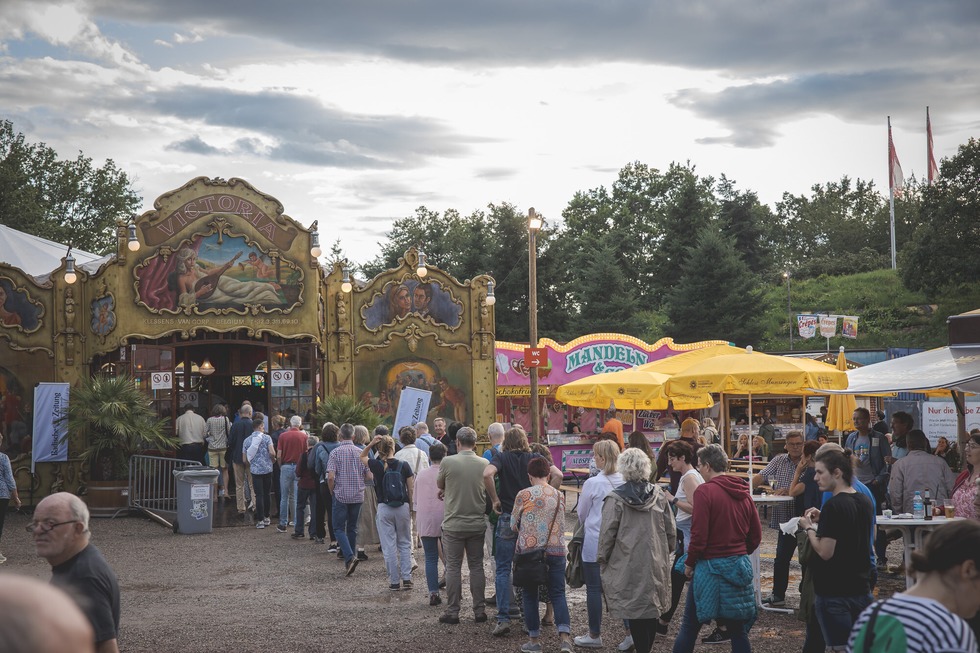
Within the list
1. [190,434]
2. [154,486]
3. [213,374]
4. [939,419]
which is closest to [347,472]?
[154,486]

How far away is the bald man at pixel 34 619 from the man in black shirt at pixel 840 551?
213 inches

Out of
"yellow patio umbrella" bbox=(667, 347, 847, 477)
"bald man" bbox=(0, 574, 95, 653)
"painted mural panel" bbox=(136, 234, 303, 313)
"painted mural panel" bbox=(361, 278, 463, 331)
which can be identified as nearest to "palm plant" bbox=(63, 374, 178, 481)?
"painted mural panel" bbox=(136, 234, 303, 313)

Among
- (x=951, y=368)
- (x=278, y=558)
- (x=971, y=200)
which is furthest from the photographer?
(x=971, y=200)

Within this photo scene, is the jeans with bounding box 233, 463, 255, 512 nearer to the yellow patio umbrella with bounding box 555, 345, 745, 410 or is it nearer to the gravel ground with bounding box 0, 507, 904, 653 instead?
the gravel ground with bounding box 0, 507, 904, 653

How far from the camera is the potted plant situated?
19.8 m

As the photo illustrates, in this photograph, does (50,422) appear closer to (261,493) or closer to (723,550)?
(261,493)

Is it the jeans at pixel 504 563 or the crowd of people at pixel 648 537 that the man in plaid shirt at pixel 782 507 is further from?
the jeans at pixel 504 563

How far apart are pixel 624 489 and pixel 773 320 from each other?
5285 cm

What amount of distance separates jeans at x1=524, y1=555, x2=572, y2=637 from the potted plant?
42.8 ft

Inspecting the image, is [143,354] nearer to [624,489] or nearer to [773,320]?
[624,489]

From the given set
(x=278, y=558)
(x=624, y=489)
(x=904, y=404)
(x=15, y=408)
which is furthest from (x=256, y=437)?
(x=904, y=404)

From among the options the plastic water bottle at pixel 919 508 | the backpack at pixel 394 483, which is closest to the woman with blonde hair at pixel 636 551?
the plastic water bottle at pixel 919 508

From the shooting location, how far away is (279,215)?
76.4ft

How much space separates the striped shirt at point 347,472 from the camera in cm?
1263
